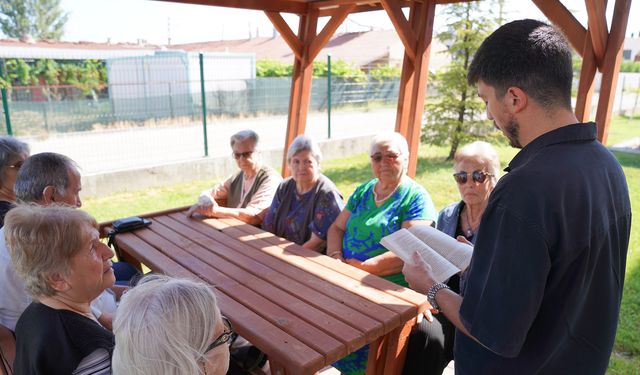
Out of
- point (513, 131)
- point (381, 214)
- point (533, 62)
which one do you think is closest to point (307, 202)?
point (381, 214)

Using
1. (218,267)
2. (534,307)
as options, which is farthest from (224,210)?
(534,307)

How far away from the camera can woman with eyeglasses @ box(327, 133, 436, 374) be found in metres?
2.47

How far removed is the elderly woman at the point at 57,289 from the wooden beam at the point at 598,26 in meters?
3.09

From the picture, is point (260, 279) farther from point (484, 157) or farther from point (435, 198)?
point (435, 198)

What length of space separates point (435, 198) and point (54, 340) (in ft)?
18.9

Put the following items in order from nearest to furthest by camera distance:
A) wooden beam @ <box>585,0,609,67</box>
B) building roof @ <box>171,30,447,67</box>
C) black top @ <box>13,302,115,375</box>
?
black top @ <box>13,302,115,375</box> < wooden beam @ <box>585,0,609,67</box> < building roof @ <box>171,30,447,67</box>

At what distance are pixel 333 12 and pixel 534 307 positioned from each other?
458cm

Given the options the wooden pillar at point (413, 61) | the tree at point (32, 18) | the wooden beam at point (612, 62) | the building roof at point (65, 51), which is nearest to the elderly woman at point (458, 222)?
the wooden beam at point (612, 62)

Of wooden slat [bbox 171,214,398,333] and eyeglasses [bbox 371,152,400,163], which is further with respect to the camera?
eyeglasses [bbox 371,152,400,163]

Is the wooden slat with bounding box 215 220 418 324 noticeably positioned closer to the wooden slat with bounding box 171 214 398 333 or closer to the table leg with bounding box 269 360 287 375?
the wooden slat with bounding box 171 214 398 333

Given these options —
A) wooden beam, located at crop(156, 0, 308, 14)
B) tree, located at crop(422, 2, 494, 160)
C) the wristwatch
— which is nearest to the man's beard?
the wristwatch

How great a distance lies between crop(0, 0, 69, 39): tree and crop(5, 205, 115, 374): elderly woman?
40.8 metres

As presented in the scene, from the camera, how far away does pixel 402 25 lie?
4.16 m

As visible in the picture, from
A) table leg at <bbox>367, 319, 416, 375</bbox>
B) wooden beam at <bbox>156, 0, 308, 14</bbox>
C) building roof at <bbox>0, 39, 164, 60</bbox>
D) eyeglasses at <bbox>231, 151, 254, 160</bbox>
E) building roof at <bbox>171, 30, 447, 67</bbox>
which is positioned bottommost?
table leg at <bbox>367, 319, 416, 375</bbox>
